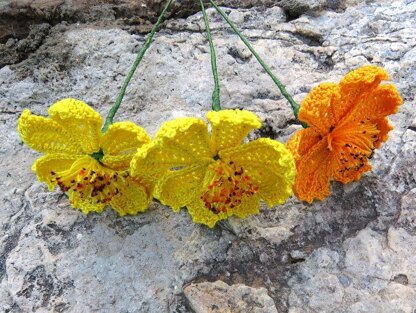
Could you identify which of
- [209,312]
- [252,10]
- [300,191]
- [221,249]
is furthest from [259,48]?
[209,312]

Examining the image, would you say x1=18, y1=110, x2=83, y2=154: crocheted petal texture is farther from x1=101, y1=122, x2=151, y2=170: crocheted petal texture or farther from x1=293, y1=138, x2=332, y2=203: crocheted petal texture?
x1=293, y1=138, x2=332, y2=203: crocheted petal texture

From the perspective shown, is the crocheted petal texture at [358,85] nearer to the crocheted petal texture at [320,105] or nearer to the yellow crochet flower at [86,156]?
the crocheted petal texture at [320,105]

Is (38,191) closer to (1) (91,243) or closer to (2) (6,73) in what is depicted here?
(1) (91,243)

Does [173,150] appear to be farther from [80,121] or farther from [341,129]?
[341,129]

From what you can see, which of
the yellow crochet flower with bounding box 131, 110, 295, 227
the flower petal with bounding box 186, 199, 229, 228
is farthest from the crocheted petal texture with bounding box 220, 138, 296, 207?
the flower petal with bounding box 186, 199, 229, 228

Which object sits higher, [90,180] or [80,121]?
[80,121]

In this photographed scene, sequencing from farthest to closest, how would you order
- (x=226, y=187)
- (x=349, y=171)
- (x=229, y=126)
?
(x=349, y=171), (x=226, y=187), (x=229, y=126)

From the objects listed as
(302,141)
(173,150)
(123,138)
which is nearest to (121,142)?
(123,138)
